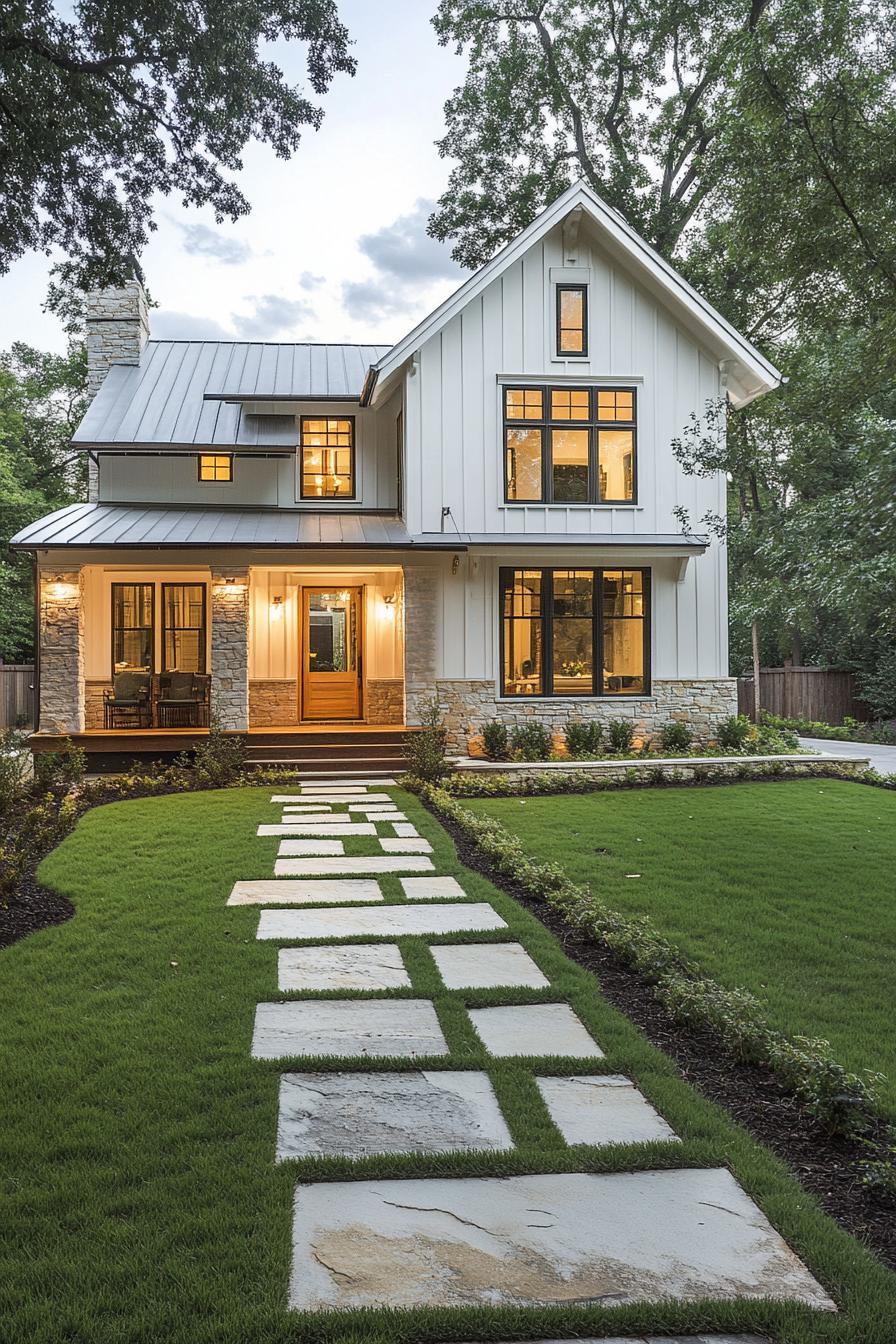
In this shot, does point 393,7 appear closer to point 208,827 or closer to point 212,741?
point 208,827

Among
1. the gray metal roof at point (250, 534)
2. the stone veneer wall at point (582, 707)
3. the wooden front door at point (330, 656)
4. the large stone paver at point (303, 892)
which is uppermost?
the gray metal roof at point (250, 534)

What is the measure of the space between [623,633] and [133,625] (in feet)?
26.1

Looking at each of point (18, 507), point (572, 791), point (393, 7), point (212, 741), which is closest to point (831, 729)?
point (572, 791)

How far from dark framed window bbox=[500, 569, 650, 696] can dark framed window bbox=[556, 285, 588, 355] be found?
3.40 m

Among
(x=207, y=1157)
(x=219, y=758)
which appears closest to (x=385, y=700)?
(x=219, y=758)

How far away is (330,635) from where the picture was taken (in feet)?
51.8

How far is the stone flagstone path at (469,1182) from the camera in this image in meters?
2.37

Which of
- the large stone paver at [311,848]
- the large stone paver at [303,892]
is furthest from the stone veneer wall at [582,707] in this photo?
the large stone paver at [303,892]

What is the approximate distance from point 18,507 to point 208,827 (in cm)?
1840

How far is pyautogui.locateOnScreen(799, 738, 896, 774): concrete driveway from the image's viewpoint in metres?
14.1

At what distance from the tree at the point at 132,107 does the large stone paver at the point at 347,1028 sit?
5763 millimetres

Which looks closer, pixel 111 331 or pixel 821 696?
pixel 111 331

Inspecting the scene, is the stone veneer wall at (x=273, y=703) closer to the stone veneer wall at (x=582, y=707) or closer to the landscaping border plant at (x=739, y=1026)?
the stone veneer wall at (x=582, y=707)

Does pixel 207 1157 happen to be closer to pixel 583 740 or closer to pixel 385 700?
pixel 583 740
